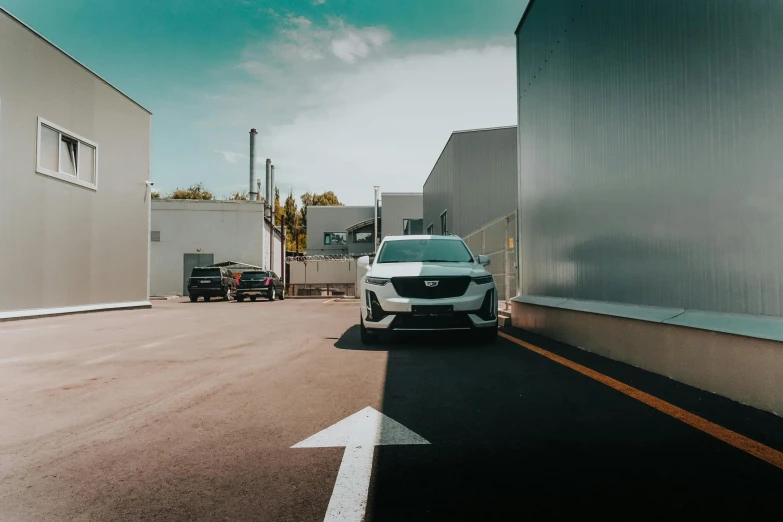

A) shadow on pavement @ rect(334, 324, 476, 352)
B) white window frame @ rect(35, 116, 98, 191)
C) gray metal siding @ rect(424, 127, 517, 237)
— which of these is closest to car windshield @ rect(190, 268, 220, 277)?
A: white window frame @ rect(35, 116, 98, 191)

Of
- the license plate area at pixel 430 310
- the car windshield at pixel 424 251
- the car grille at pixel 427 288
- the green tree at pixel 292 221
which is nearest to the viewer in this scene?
the license plate area at pixel 430 310

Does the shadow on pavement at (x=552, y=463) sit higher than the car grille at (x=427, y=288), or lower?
lower

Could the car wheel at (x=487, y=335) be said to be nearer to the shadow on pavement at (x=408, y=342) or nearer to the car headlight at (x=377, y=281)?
the shadow on pavement at (x=408, y=342)

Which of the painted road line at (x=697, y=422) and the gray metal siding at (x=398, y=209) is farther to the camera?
the gray metal siding at (x=398, y=209)

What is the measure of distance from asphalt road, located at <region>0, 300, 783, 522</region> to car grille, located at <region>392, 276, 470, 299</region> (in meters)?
1.40

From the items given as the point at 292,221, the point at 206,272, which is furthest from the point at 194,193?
the point at 206,272

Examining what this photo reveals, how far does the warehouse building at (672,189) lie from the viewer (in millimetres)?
3906

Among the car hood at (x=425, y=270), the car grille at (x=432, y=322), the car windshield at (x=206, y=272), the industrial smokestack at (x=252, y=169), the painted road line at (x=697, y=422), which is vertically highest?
the industrial smokestack at (x=252, y=169)

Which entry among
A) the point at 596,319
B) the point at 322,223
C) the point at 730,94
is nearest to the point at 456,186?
the point at 596,319

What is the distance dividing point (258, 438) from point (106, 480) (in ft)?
2.92

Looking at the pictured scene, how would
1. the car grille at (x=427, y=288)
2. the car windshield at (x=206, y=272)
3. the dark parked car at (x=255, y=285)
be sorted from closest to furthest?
1. the car grille at (x=427, y=288)
2. the dark parked car at (x=255, y=285)
3. the car windshield at (x=206, y=272)

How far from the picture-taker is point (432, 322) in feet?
24.5

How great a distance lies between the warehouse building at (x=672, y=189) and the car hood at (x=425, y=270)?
1418mm

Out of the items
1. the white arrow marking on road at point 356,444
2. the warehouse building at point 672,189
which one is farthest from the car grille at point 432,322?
the white arrow marking on road at point 356,444
